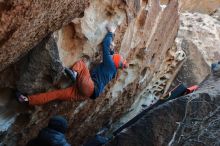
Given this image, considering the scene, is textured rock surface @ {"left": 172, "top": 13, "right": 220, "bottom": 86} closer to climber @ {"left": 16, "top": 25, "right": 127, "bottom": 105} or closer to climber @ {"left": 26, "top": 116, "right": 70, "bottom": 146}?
climber @ {"left": 16, "top": 25, "right": 127, "bottom": 105}

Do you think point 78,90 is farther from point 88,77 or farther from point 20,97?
point 20,97

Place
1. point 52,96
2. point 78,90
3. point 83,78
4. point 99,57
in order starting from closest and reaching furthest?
point 52,96, point 83,78, point 78,90, point 99,57

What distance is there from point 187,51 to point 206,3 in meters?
6.09

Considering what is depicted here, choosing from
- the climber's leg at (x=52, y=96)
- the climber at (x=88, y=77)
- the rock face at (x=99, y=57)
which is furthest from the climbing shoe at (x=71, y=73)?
the climber's leg at (x=52, y=96)

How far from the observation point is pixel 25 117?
8094 millimetres

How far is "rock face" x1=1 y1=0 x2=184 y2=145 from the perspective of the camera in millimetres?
7642

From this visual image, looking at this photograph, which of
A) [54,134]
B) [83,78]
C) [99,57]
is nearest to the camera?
[54,134]

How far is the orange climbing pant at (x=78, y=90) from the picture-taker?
25.8 feet

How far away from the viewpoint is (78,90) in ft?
27.0

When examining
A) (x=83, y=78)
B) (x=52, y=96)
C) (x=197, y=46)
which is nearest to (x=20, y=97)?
(x=52, y=96)

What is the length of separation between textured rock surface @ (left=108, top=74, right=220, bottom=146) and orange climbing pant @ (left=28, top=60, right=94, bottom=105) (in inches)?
56.3

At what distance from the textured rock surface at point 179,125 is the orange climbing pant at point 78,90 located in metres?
1.43

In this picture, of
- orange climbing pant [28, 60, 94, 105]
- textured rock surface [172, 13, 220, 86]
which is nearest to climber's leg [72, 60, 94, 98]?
orange climbing pant [28, 60, 94, 105]

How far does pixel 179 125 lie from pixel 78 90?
2105 millimetres
